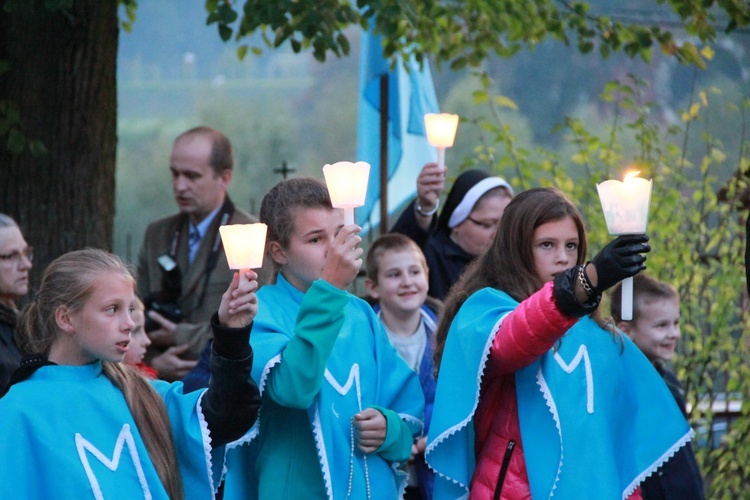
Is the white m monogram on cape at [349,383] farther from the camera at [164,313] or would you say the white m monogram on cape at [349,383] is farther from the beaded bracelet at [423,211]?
the camera at [164,313]

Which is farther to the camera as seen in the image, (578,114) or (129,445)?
(578,114)

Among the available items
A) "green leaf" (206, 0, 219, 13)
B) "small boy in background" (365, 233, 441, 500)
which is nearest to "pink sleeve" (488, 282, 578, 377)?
"small boy in background" (365, 233, 441, 500)

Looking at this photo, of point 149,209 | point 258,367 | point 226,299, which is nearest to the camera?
point 226,299

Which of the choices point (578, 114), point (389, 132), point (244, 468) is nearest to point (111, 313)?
point (244, 468)

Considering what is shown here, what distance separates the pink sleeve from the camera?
3461mm

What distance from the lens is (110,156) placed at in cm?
657

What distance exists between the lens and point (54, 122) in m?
6.43

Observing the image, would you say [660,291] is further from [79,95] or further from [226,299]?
[79,95]

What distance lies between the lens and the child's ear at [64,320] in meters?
3.61

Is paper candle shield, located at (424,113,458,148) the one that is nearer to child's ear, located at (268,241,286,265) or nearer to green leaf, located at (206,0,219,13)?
child's ear, located at (268,241,286,265)

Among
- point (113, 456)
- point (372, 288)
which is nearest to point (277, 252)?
point (113, 456)

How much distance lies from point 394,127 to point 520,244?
3.95m

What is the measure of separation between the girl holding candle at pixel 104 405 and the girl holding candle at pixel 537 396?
76cm

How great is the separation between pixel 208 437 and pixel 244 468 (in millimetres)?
441
